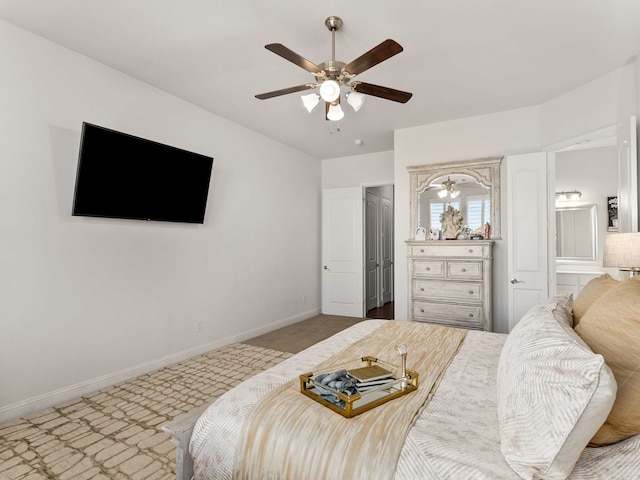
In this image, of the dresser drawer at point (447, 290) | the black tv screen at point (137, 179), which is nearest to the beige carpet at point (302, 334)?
the dresser drawer at point (447, 290)

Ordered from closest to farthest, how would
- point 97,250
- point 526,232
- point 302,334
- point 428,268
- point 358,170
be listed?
point 97,250, point 526,232, point 428,268, point 302,334, point 358,170

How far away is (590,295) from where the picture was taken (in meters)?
1.74

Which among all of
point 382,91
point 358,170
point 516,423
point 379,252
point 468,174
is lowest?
point 516,423

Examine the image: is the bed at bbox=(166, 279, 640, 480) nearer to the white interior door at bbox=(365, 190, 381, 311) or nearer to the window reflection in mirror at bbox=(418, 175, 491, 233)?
the window reflection in mirror at bbox=(418, 175, 491, 233)

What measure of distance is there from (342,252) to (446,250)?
2.23 m

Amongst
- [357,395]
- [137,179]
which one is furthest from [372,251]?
[357,395]

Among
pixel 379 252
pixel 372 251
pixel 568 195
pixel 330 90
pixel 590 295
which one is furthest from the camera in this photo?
pixel 379 252

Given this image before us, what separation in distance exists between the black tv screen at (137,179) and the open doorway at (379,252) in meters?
3.31

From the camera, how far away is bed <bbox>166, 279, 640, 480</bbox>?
3.07ft

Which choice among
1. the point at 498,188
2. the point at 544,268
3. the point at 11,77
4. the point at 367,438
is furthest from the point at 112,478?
the point at 498,188

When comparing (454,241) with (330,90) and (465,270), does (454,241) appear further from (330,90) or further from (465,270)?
(330,90)

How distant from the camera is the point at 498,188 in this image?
429 cm

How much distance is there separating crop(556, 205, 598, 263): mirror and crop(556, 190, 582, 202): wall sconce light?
0.14 meters

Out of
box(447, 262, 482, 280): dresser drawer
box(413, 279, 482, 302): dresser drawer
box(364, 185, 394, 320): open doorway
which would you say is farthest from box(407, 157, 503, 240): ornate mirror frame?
box(364, 185, 394, 320): open doorway
